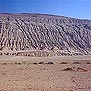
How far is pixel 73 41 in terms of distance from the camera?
94.5m

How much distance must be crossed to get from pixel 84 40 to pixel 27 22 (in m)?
22.3

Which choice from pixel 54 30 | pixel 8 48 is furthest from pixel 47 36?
pixel 8 48

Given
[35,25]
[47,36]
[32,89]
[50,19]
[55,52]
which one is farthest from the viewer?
[50,19]

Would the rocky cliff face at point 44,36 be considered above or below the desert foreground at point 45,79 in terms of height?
above

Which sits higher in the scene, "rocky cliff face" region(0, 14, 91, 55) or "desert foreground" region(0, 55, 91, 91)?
"rocky cliff face" region(0, 14, 91, 55)

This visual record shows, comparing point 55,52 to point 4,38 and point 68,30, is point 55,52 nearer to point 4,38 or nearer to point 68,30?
point 4,38

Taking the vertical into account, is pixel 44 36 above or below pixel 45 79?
above

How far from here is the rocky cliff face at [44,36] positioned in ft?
274

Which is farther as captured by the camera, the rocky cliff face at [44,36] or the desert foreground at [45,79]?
the rocky cliff face at [44,36]

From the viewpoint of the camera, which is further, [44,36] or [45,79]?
[44,36]

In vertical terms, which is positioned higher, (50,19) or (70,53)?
(50,19)

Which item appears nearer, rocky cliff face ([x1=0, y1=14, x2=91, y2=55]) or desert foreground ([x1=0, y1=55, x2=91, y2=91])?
desert foreground ([x1=0, y1=55, x2=91, y2=91])

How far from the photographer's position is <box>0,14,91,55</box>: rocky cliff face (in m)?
83.6

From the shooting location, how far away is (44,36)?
9400 cm
